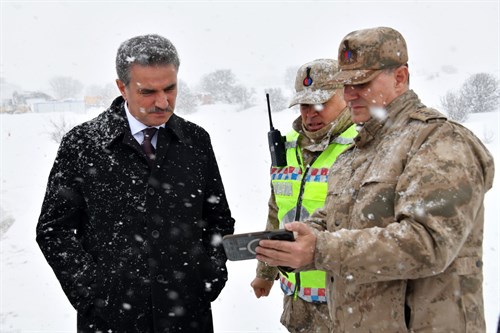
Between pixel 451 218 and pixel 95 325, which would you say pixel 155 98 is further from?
pixel 451 218

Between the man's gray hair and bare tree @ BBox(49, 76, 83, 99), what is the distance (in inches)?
2301

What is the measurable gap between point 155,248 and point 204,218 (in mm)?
434

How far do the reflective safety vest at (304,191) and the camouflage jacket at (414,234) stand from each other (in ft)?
3.03

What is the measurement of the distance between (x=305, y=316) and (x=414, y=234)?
5.08ft

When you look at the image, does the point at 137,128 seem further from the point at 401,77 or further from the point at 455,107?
the point at 455,107

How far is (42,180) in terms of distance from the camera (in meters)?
15.8

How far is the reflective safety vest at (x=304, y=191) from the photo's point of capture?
3010 millimetres

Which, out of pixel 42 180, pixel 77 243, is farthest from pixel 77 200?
pixel 42 180

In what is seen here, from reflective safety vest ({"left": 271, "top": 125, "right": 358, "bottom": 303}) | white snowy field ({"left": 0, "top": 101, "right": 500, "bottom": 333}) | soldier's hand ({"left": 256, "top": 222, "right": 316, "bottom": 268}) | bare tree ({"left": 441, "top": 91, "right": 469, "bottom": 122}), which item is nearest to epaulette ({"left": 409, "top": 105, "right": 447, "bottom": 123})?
soldier's hand ({"left": 256, "top": 222, "right": 316, "bottom": 268})

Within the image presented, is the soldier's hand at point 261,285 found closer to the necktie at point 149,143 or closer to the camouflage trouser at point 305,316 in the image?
the camouflage trouser at point 305,316

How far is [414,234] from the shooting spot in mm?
1707

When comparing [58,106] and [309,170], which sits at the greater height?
[58,106]

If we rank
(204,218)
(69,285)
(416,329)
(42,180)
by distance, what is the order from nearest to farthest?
(416,329)
(69,285)
(204,218)
(42,180)

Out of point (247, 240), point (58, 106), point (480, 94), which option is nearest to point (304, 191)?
point (247, 240)
